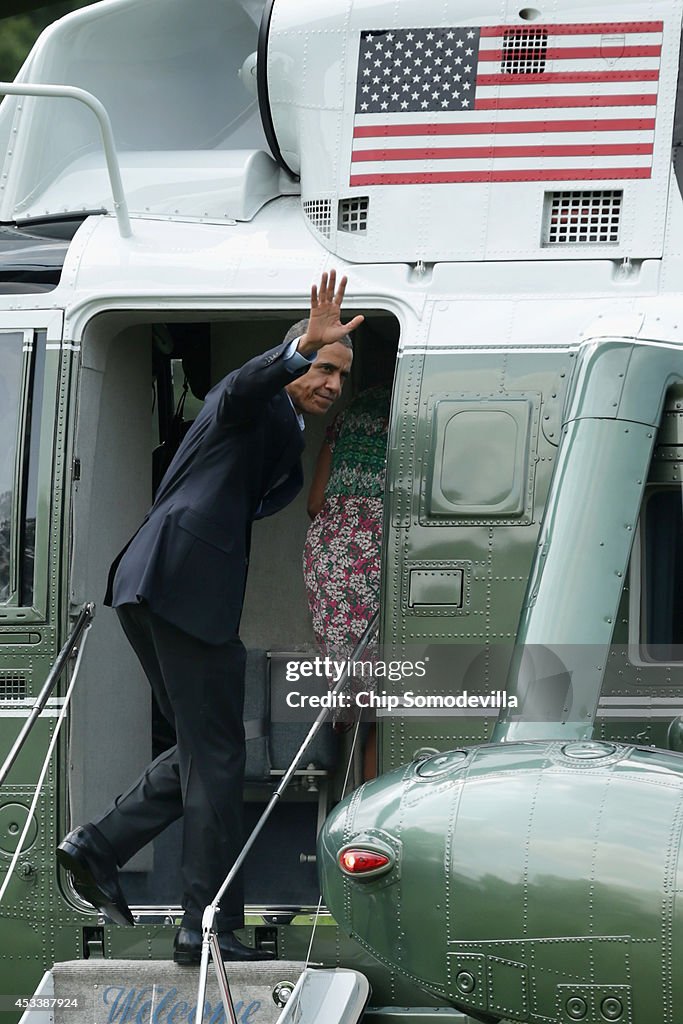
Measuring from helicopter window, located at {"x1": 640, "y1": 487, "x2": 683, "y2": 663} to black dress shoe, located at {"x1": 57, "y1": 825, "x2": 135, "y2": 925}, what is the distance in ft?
6.49

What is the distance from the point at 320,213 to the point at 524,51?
0.96m

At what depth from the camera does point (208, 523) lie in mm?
5168

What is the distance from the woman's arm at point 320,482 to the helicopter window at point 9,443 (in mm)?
1163

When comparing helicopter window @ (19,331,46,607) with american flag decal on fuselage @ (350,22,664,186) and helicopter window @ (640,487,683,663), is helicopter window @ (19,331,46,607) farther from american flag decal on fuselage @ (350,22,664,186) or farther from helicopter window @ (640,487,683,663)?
helicopter window @ (640,487,683,663)

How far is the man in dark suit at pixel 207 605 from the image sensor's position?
5145 mm

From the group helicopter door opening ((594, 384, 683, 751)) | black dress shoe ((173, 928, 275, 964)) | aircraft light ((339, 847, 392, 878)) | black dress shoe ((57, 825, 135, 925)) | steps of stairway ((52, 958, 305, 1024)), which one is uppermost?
helicopter door opening ((594, 384, 683, 751))

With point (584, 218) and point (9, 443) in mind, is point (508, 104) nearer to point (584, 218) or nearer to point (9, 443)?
point (584, 218)

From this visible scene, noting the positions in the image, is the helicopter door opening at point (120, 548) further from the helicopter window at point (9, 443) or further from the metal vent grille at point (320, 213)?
the metal vent grille at point (320, 213)

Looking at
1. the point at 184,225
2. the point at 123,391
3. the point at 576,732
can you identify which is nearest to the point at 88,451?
the point at 123,391

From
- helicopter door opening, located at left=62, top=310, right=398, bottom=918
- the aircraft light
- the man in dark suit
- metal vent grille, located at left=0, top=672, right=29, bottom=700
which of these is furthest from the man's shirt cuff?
metal vent grille, located at left=0, top=672, right=29, bottom=700

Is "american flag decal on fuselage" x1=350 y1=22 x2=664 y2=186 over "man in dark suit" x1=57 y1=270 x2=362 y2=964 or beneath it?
over

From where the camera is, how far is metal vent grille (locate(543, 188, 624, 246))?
5.67 m

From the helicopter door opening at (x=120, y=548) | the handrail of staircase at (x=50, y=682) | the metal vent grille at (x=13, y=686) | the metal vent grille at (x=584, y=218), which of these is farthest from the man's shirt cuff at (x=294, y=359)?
the metal vent grille at (x=13, y=686)

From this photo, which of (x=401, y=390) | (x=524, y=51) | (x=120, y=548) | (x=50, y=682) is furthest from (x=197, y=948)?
(x=524, y=51)
